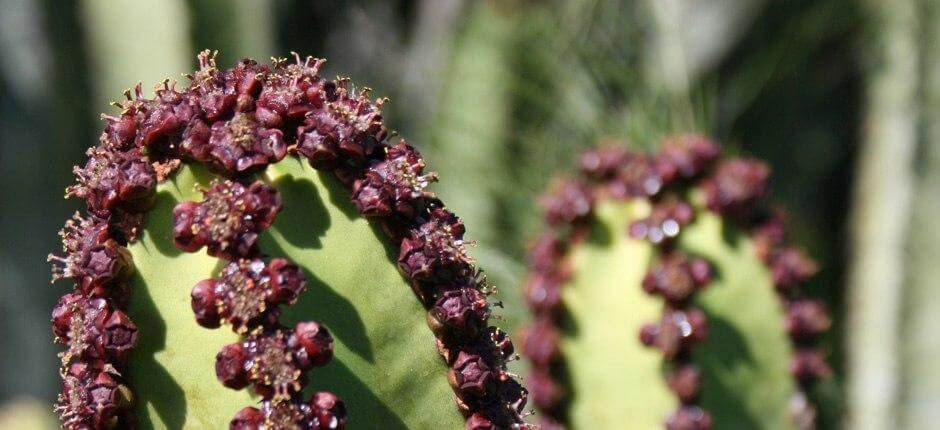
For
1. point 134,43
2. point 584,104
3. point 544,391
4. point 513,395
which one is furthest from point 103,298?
point 134,43

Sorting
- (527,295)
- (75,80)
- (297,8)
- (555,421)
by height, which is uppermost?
(297,8)

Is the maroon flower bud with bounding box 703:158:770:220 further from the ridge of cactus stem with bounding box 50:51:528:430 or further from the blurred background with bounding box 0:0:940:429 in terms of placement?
the ridge of cactus stem with bounding box 50:51:528:430

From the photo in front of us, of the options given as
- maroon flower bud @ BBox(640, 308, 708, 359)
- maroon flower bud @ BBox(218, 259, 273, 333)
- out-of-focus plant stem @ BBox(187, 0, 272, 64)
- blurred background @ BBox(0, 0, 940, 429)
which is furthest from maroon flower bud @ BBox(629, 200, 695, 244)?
out-of-focus plant stem @ BBox(187, 0, 272, 64)

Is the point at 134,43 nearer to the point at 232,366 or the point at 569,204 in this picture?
the point at 569,204

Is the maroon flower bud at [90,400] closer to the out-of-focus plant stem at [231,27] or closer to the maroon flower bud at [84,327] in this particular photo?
the maroon flower bud at [84,327]

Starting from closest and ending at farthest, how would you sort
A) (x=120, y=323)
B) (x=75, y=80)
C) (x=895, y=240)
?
1. (x=120, y=323)
2. (x=895, y=240)
3. (x=75, y=80)

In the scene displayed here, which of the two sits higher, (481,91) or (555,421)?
(481,91)

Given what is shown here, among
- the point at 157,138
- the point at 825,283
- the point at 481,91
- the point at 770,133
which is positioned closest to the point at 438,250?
the point at 157,138

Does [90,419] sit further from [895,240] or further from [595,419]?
[895,240]
